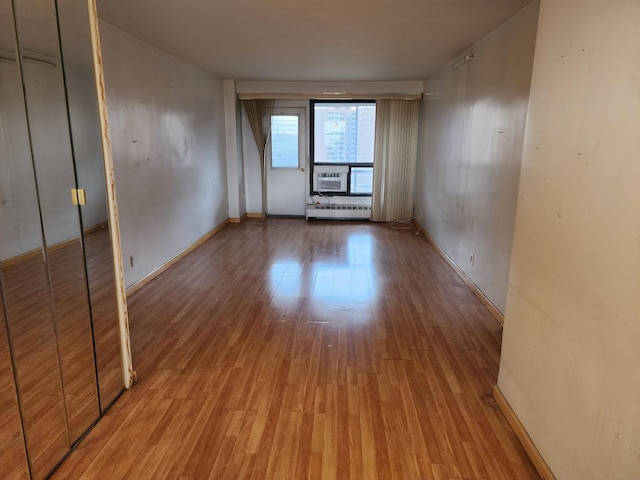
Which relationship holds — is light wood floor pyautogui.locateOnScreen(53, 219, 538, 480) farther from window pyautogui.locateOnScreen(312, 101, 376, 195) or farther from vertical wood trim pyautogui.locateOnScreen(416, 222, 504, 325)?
window pyautogui.locateOnScreen(312, 101, 376, 195)

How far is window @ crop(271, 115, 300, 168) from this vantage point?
24.1 feet

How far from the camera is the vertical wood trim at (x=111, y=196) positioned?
2016 mm

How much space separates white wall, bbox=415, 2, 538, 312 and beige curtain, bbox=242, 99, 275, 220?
2.86m

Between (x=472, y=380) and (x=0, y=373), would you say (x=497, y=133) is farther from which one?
(x=0, y=373)

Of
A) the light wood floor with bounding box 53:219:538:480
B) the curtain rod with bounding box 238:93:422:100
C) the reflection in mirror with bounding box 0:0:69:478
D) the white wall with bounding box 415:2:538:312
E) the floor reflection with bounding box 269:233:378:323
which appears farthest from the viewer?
the curtain rod with bounding box 238:93:422:100

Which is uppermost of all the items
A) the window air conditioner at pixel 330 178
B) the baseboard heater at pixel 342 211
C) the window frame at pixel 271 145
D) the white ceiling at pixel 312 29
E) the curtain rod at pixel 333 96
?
the white ceiling at pixel 312 29

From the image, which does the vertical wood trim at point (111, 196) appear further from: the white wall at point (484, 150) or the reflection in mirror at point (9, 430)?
the white wall at point (484, 150)

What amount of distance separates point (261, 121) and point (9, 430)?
591cm

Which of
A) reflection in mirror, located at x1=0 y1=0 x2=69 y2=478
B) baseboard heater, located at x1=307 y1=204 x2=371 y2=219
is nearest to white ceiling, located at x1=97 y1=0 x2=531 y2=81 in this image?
reflection in mirror, located at x1=0 y1=0 x2=69 y2=478

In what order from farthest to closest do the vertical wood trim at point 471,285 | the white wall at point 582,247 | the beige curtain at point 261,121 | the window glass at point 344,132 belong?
the window glass at point 344,132, the beige curtain at point 261,121, the vertical wood trim at point 471,285, the white wall at point 582,247

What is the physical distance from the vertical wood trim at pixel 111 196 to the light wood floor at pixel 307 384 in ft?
0.73

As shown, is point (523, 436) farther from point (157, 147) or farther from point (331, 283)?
point (157, 147)

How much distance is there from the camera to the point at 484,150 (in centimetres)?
377

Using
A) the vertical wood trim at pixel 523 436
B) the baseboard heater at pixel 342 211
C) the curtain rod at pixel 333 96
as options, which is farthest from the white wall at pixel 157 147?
the vertical wood trim at pixel 523 436
